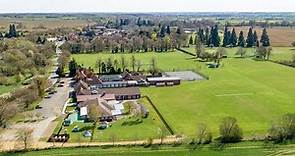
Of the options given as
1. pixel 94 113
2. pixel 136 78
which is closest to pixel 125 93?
pixel 136 78

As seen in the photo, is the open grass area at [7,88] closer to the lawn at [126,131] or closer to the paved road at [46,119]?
the paved road at [46,119]

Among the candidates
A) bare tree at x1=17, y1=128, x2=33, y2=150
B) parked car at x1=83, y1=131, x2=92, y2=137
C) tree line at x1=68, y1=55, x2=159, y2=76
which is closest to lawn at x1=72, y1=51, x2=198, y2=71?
tree line at x1=68, y1=55, x2=159, y2=76

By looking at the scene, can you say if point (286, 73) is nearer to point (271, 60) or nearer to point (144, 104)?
point (271, 60)

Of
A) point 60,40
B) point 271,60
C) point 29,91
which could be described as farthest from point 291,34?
point 29,91

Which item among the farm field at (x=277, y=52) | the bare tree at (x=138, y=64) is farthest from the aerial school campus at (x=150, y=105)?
the farm field at (x=277, y=52)

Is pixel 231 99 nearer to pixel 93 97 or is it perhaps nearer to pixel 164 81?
pixel 164 81

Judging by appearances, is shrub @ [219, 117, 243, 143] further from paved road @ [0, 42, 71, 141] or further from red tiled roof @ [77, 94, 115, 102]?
red tiled roof @ [77, 94, 115, 102]
